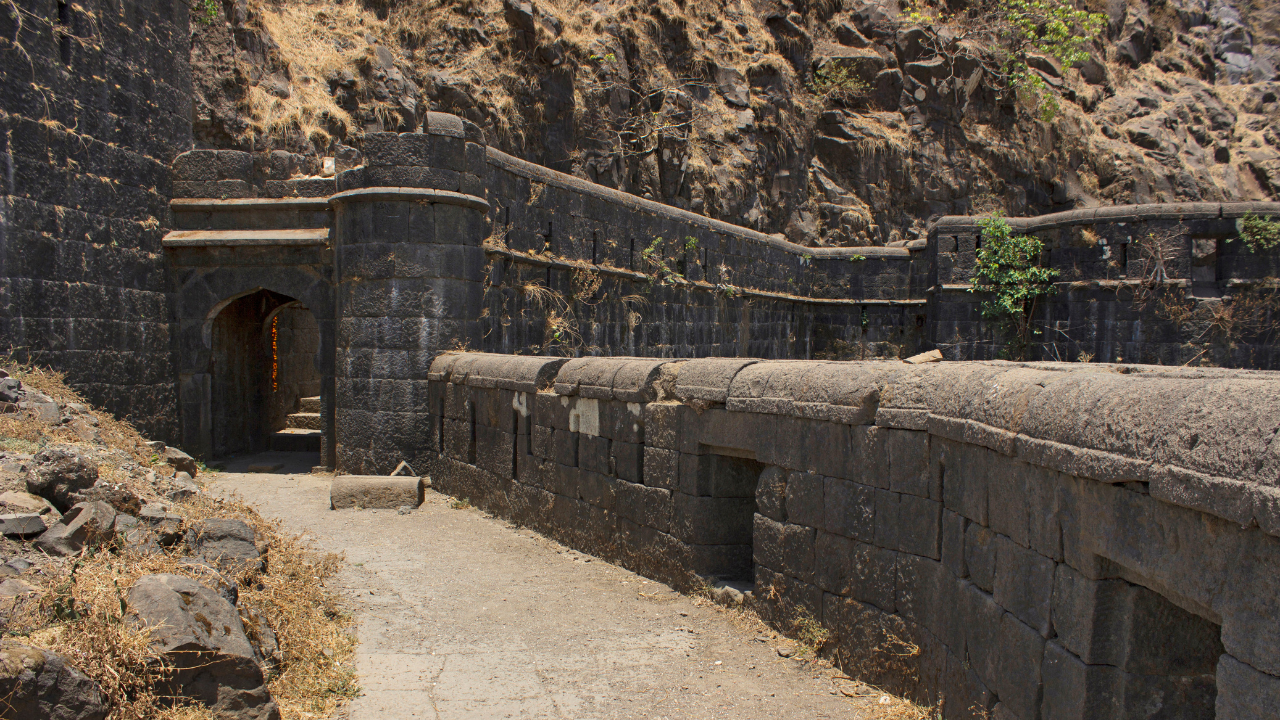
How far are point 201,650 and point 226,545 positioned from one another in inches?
66.3

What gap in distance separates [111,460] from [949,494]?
20.2 ft

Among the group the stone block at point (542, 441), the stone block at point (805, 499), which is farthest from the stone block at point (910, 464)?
the stone block at point (542, 441)

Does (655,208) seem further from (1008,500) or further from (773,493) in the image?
(1008,500)

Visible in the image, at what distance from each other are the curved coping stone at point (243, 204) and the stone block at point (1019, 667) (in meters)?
10.1

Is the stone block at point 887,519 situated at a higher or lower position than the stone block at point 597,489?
higher

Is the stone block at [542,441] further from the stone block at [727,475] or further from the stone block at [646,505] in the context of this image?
the stone block at [727,475]

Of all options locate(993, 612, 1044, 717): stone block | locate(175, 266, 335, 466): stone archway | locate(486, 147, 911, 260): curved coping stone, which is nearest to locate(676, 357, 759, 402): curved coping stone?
locate(993, 612, 1044, 717): stone block

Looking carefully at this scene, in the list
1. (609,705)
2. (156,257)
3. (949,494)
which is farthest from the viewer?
(156,257)

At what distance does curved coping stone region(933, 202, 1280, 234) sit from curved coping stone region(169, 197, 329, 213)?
12573mm

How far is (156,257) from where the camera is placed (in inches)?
466

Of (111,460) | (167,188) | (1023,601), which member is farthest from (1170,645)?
(167,188)

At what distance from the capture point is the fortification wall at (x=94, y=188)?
10.0 metres

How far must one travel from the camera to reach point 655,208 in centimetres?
1598

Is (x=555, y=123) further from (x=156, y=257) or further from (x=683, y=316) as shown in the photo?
(x=156, y=257)
